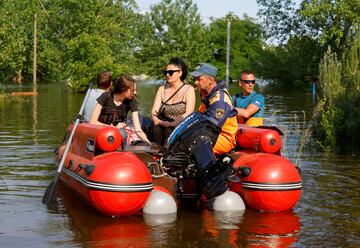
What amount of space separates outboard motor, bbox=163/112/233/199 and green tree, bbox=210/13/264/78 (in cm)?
7262

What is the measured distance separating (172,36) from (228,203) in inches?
2217

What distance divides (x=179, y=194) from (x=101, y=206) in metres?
1.09

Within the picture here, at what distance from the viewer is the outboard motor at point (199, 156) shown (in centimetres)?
755

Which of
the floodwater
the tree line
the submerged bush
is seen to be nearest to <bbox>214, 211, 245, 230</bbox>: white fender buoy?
the floodwater

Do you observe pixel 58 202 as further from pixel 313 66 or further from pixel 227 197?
pixel 313 66

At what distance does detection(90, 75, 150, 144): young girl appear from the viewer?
894 centimetres

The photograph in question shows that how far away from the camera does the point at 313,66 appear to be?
45.9 metres

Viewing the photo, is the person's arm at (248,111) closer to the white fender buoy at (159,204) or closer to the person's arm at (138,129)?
the person's arm at (138,129)

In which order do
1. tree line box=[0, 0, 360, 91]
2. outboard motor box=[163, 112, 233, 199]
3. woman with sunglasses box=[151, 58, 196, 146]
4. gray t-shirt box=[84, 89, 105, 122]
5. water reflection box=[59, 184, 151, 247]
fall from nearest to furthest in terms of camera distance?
water reflection box=[59, 184, 151, 247] → outboard motor box=[163, 112, 233, 199] → woman with sunglasses box=[151, 58, 196, 146] → gray t-shirt box=[84, 89, 105, 122] → tree line box=[0, 0, 360, 91]

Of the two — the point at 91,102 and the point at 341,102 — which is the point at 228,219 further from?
Result: the point at 341,102

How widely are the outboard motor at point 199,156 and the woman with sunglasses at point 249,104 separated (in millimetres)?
1332

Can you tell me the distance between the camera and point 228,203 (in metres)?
7.82

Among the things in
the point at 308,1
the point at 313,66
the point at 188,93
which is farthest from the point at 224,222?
the point at 313,66

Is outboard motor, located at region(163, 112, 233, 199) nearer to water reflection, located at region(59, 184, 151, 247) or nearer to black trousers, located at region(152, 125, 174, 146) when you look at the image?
water reflection, located at region(59, 184, 151, 247)
